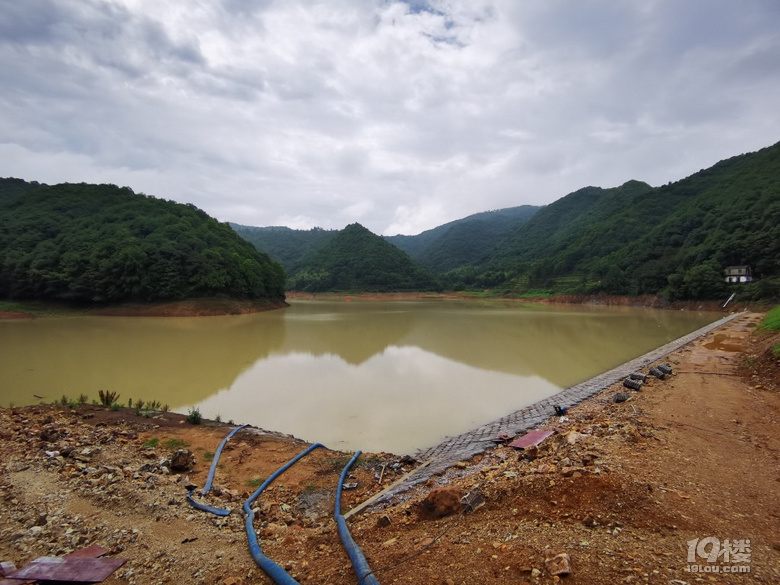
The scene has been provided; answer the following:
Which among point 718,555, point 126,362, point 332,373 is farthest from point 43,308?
point 718,555

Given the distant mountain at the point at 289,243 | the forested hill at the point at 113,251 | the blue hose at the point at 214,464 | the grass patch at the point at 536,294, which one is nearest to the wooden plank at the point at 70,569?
the blue hose at the point at 214,464

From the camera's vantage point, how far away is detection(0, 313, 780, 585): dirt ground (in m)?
2.14

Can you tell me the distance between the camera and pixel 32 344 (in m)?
14.7

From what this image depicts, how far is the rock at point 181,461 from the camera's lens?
4.29 meters

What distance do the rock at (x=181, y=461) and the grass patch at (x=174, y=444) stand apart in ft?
2.25

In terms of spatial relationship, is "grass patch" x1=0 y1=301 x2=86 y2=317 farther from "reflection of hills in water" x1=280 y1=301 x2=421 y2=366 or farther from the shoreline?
"reflection of hills in water" x1=280 y1=301 x2=421 y2=366

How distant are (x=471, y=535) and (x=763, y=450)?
373cm

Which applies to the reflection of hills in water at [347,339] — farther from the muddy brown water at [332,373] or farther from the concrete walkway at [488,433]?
the concrete walkway at [488,433]

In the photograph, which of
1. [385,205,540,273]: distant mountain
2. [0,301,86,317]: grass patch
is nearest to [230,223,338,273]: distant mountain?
[385,205,540,273]: distant mountain

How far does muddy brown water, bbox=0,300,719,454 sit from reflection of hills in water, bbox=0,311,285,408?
4 cm

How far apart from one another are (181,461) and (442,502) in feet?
10.4

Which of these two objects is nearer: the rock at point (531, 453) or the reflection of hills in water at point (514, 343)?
the rock at point (531, 453)

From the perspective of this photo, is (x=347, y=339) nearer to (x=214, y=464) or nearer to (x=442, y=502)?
(x=214, y=464)

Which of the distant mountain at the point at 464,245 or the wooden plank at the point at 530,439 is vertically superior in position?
the distant mountain at the point at 464,245
